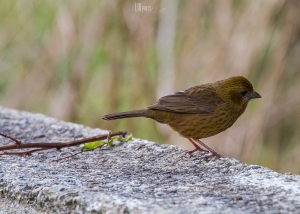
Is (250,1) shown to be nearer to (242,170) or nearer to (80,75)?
(80,75)

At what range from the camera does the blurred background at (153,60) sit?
573 centimetres

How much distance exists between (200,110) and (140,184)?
167cm

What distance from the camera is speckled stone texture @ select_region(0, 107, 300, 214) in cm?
254

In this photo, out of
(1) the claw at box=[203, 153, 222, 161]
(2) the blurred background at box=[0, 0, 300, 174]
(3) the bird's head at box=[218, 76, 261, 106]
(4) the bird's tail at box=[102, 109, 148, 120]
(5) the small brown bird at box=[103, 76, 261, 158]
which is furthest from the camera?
(2) the blurred background at box=[0, 0, 300, 174]

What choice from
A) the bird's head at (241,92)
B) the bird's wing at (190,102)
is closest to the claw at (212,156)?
the bird's wing at (190,102)

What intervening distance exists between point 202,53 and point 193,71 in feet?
0.62

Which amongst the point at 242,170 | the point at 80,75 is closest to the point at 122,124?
the point at 80,75

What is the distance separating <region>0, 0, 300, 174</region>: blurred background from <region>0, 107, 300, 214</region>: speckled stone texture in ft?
7.02

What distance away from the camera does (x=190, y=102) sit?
179 inches

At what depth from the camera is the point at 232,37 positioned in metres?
5.70

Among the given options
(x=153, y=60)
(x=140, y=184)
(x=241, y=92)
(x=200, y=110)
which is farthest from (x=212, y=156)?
(x=153, y=60)

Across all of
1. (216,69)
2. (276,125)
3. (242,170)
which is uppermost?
(216,69)

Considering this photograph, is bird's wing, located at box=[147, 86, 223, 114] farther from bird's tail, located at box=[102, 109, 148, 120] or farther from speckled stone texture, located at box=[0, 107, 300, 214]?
speckled stone texture, located at box=[0, 107, 300, 214]

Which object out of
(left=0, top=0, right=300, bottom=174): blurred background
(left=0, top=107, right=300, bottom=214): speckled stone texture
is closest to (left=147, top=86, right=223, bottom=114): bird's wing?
(left=0, top=107, right=300, bottom=214): speckled stone texture
